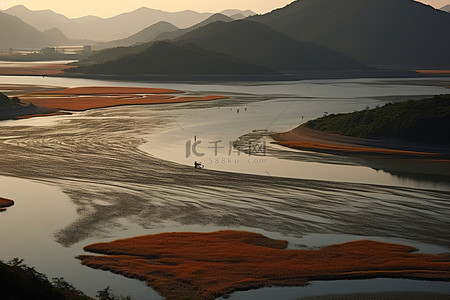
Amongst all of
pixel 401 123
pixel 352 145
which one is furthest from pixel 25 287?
pixel 401 123

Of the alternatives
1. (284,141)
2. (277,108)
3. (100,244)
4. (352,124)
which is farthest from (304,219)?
(277,108)

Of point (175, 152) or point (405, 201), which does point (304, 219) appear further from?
point (175, 152)

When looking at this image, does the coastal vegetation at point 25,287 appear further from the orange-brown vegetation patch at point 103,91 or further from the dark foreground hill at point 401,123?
the orange-brown vegetation patch at point 103,91

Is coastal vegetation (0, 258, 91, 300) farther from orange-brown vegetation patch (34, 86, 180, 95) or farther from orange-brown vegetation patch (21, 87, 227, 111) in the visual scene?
orange-brown vegetation patch (34, 86, 180, 95)

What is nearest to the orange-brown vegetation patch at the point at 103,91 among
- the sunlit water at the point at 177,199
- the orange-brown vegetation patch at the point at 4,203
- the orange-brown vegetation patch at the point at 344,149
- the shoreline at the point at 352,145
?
the sunlit water at the point at 177,199

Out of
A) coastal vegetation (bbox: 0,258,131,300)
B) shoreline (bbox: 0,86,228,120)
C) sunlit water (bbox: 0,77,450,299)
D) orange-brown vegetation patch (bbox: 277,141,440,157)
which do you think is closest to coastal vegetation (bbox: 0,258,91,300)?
coastal vegetation (bbox: 0,258,131,300)
